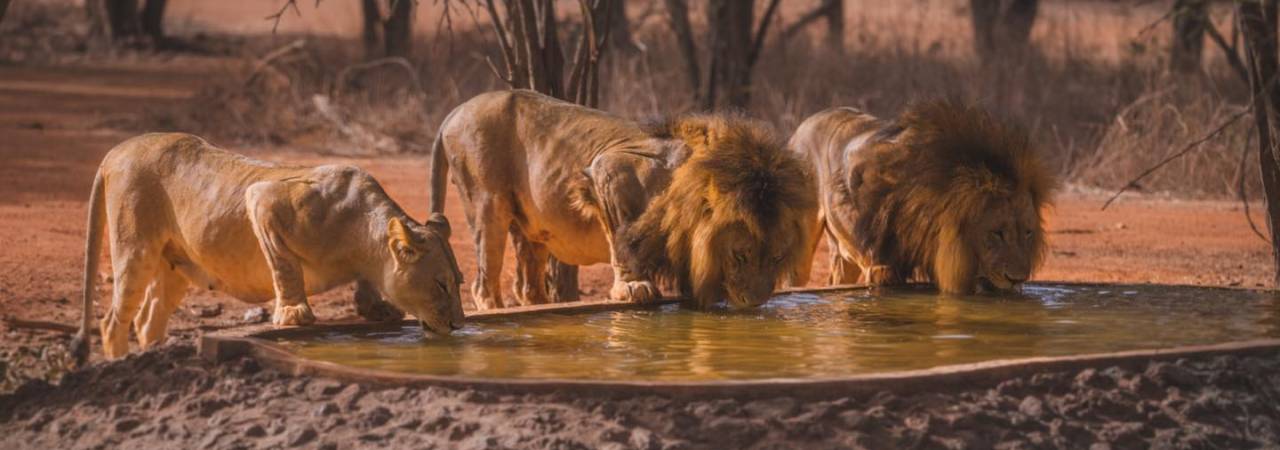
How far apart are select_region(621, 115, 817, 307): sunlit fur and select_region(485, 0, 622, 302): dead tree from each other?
214cm

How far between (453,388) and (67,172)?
10762 mm

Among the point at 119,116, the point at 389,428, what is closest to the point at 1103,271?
the point at 389,428

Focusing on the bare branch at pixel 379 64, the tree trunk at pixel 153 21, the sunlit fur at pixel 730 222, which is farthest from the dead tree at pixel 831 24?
the sunlit fur at pixel 730 222

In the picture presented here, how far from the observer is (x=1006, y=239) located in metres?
7.86

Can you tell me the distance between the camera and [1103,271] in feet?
40.1

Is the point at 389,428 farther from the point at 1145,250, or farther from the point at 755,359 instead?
the point at 1145,250

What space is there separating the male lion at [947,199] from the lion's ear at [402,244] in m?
2.43

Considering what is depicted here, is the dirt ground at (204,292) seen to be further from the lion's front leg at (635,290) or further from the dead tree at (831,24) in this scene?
the dead tree at (831,24)

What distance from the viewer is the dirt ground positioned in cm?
538

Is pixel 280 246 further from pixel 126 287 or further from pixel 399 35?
pixel 399 35

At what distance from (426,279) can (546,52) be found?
3565 millimetres

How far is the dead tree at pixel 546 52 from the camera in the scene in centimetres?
970

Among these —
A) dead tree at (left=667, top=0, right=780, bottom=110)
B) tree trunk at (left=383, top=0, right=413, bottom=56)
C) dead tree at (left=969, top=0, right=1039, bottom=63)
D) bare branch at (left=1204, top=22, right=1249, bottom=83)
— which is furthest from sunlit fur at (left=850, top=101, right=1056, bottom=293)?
tree trunk at (left=383, top=0, right=413, bottom=56)

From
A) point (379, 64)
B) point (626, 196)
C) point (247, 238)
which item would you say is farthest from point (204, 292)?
point (379, 64)
